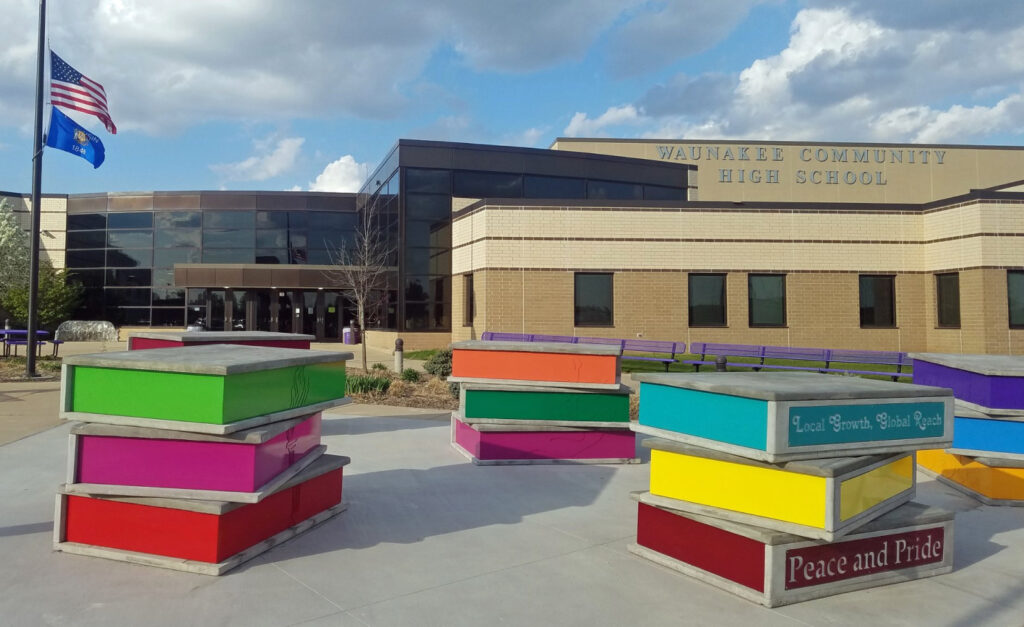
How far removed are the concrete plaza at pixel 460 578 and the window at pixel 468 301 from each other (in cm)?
1755

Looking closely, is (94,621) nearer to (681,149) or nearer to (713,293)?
(713,293)

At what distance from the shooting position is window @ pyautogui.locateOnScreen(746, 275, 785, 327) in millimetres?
22875

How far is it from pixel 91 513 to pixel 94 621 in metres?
1.30

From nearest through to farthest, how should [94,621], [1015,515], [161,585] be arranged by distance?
[94,621] → [161,585] → [1015,515]

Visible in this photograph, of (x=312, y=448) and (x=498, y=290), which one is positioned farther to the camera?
(x=498, y=290)

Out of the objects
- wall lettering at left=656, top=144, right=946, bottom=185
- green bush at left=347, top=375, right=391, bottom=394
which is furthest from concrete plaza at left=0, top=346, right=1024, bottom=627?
wall lettering at left=656, top=144, right=946, bottom=185

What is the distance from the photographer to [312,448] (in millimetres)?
5898

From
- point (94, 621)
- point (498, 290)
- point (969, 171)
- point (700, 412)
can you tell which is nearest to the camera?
point (94, 621)

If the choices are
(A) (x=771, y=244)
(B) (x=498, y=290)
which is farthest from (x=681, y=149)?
(B) (x=498, y=290)

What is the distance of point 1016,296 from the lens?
2148 cm

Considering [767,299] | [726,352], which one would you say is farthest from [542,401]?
[767,299]

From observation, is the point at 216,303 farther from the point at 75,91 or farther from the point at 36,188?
the point at 75,91

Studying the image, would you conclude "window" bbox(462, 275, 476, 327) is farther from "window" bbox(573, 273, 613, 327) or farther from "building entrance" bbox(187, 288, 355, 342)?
"building entrance" bbox(187, 288, 355, 342)

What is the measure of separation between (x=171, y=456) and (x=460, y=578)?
7.09ft
